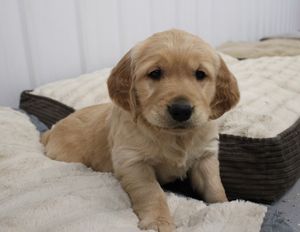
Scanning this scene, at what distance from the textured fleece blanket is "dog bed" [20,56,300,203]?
27cm

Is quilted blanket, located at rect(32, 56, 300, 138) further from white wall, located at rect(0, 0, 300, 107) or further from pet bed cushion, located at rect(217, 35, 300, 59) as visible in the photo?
pet bed cushion, located at rect(217, 35, 300, 59)

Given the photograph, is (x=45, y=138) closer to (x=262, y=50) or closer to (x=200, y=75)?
(x=200, y=75)

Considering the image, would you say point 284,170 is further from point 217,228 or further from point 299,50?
point 299,50

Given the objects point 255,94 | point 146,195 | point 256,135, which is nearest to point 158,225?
point 146,195

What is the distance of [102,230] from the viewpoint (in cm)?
99

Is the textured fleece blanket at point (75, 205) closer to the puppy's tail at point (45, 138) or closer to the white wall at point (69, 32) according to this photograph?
the puppy's tail at point (45, 138)

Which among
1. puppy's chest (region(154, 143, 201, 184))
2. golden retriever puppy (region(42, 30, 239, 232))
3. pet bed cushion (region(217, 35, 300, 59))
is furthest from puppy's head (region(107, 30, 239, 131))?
pet bed cushion (region(217, 35, 300, 59))

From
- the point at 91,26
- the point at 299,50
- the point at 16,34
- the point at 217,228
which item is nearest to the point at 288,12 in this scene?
the point at 299,50

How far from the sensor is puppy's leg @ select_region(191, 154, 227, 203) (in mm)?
1378

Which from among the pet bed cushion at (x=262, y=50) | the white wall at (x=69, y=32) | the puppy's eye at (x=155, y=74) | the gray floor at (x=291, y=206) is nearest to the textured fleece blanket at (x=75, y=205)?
the gray floor at (x=291, y=206)

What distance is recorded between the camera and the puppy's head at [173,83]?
116 cm

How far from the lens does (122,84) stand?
1.33 meters

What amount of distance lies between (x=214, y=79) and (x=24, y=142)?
0.89 m

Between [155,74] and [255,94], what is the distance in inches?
32.1
